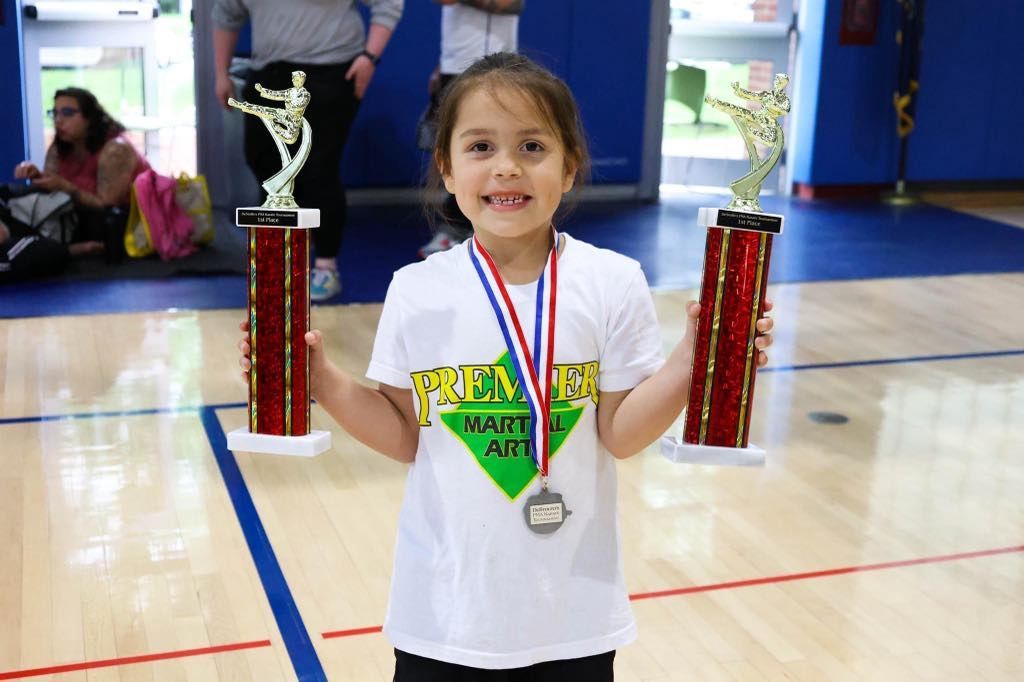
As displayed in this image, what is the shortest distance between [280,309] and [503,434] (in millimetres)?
320

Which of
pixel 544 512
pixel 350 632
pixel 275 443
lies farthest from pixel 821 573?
pixel 275 443

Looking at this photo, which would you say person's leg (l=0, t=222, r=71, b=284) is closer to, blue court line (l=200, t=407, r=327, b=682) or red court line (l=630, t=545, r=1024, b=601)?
blue court line (l=200, t=407, r=327, b=682)

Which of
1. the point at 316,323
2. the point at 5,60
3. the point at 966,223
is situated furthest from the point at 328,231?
the point at 966,223

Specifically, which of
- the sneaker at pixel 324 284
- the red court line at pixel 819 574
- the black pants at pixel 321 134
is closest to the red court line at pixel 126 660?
the red court line at pixel 819 574

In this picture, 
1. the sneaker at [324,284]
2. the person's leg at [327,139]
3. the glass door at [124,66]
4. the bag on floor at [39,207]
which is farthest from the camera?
the glass door at [124,66]

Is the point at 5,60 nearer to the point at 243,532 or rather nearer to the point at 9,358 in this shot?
the point at 9,358

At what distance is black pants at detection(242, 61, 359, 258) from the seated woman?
1161mm

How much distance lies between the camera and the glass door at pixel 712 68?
843 cm

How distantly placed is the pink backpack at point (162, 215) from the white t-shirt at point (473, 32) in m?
1.48

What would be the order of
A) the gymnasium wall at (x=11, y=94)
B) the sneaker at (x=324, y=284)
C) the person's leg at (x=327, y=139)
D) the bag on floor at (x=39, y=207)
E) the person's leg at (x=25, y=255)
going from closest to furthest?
the person's leg at (x=327, y=139)
the sneaker at (x=324, y=284)
the person's leg at (x=25, y=255)
the bag on floor at (x=39, y=207)
the gymnasium wall at (x=11, y=94)

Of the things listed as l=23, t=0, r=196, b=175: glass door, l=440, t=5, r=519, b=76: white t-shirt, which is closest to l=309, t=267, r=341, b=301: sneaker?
l=440, t=5, r=519, b=76: white t-shirt

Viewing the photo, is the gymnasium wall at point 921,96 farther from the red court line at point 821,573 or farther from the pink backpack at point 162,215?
the red court line at point 821,573

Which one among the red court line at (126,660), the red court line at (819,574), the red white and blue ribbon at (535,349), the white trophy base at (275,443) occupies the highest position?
the red white and blue ribbon at (535,349)

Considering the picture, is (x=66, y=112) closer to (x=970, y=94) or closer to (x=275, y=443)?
(x=275, y=443)
